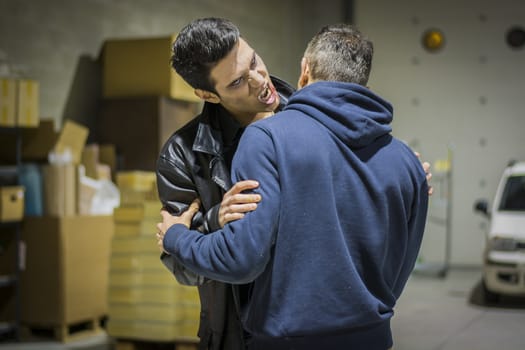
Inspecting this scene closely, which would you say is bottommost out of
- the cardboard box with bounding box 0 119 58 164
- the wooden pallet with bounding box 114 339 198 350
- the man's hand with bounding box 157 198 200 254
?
the wooden pallet with bounding box 114 339 198 350

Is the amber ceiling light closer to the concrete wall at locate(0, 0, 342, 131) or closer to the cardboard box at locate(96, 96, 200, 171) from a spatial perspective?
the concrete wall at locate(0, 0, 342, 131)

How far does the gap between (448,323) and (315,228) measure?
195 inches

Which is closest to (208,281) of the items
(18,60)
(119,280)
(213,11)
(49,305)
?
(119,280)

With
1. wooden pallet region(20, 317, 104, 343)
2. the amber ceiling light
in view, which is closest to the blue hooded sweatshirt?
wooden pallet region(20, 317, 104, 343)

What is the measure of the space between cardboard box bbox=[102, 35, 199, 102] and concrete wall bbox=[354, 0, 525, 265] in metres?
4.37

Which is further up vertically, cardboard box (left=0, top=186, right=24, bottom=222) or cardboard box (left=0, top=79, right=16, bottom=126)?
cardboard box (left=0, top=79, right=16, bottom=126)

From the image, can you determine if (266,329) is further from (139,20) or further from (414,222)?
(139,20)

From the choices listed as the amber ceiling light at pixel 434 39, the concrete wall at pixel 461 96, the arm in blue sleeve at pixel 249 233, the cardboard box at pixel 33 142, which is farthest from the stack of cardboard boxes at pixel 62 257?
the amber ceiling light at pixel 434 39

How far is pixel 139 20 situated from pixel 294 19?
11.4 ft

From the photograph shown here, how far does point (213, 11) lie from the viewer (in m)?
8.08

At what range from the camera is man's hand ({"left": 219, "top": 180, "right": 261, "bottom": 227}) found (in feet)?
4.88

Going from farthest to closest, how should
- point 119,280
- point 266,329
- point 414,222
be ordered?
point 119,280 < point 414,222 < point 266,329

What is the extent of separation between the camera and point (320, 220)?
4.97ft

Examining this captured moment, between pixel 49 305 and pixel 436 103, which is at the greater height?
pixel 436 103
